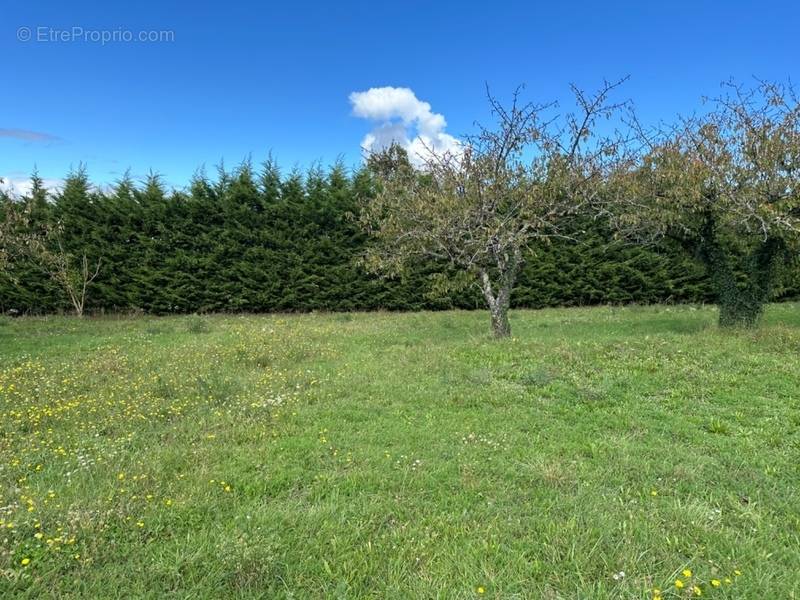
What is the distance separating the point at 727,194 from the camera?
301 inches

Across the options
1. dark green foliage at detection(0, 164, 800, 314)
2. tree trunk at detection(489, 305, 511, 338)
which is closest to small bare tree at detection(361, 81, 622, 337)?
tree trunk at detection(489, 305, 511, 338)

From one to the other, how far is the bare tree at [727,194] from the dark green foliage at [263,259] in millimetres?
4691

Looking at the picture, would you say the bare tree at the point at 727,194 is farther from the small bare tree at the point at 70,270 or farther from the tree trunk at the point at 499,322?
the small bare tree at the point at 70,270

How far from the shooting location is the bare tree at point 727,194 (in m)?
7.50

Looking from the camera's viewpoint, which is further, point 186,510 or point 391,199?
point 391,199

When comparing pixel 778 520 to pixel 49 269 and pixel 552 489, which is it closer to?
pixel 552 489

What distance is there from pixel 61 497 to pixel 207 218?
11687 millimetres

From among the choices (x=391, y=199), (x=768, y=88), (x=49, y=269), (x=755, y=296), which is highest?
(x=768, y=88)

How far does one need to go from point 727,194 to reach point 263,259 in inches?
421

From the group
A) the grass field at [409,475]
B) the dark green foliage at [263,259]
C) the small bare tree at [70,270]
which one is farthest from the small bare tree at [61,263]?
the grass field at [409,475]

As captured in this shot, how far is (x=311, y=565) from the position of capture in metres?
2.35

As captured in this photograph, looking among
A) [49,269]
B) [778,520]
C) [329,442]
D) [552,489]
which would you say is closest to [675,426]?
[778,520]

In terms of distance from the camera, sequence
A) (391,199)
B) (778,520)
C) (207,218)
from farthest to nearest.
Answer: (207,218), (391,199), (778,520)

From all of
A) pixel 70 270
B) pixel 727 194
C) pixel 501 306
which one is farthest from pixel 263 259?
pixel 727 194
